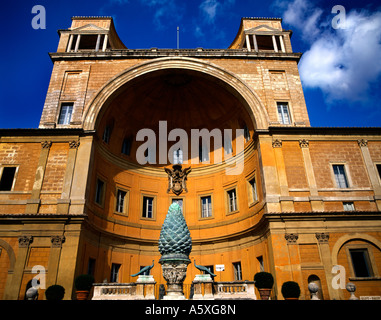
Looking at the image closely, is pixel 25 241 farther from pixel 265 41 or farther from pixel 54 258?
pixel 265 41

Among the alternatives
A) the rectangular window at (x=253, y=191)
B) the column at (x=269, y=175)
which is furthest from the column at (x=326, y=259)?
the rectangular window at (x=253, y=191)

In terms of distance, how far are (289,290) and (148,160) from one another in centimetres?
1459

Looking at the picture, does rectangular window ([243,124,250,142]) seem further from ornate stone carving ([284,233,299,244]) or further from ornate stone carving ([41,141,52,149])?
ornate stone carving ([41,141,52,149])

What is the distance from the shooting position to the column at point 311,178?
1644 centimetres

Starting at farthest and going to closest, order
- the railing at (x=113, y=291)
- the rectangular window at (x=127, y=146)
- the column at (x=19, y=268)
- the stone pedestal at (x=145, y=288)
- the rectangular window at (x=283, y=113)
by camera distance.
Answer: the rectangular window at (x=127, y=146) → the rectangular window at (x=283, y=113) → the column at (x=19, y=268) → the railing at (x=113, y=291) → the stone pedestal at (x=145, y=288)

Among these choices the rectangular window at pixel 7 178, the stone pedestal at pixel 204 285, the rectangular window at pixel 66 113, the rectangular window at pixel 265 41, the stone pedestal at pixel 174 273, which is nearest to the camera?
the stone pedestal at pixel 174 273

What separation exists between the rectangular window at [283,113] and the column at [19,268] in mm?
16718

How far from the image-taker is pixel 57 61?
2117cm

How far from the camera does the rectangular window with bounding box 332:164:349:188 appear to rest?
57.2 feet

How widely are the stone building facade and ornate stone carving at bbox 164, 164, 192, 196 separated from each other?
16.4 inches

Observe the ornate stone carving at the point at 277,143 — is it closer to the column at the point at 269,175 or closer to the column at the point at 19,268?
the column at the point at 269,175

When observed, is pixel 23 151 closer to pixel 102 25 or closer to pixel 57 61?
pixel 57 61

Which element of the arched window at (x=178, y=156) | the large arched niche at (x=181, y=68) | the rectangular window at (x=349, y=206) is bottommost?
the rectangular window at (x=349, y=206)

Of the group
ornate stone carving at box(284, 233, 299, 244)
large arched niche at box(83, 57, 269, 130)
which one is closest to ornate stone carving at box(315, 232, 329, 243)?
ornate stone carving at box(284, 233, 299, 244)
